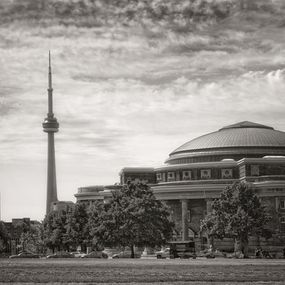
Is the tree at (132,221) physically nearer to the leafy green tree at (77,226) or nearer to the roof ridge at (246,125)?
the leafy green tree at (77,226)

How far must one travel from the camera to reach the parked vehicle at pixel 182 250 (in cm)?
10525

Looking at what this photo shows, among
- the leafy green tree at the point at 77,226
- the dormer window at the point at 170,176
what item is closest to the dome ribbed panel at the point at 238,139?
the dormer window at the point at 170,176

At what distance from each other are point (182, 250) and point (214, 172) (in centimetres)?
4372

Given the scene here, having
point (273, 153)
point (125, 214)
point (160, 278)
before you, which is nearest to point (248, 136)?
point (273, 153)

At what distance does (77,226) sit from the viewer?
127 meters

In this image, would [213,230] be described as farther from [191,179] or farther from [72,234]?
[191,179]

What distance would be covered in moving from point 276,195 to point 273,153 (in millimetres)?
23564

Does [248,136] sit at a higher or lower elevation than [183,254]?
higher

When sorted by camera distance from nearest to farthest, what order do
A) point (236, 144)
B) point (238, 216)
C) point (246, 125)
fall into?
point (238, 216), point (236, 144), point (246, 125)

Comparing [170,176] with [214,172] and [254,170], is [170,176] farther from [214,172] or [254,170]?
[254,170]

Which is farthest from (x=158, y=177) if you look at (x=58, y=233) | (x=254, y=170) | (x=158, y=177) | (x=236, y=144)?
(x=58, y=233)

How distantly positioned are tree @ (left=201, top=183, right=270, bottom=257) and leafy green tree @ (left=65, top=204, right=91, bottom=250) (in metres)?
27.6

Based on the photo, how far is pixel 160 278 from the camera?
38750 millimetres

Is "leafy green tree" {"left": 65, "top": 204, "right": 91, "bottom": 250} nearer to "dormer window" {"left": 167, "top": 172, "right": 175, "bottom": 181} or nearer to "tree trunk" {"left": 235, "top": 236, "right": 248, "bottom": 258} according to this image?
"tree trunk" {"left": 235, "top": 236, "right": 248, "bottom": 258}
